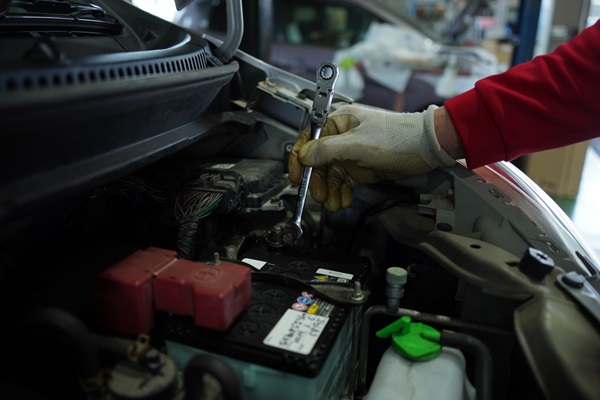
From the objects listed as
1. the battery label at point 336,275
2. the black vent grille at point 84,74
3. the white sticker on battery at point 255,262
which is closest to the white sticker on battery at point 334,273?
the battery label at point 336,275

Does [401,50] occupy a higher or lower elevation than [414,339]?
higher

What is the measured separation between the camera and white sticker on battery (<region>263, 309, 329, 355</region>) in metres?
0.63

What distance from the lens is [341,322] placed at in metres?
0.70

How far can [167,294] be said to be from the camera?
66cm

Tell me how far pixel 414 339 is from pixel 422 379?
0.06 meters

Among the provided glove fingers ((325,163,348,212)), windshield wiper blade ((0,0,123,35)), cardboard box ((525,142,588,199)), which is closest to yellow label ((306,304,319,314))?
glove fingers ((325,163,348,212))

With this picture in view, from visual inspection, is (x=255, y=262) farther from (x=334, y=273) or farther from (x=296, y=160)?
(x=296, y=160)

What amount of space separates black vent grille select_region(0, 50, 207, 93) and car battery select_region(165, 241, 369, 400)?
35 centimetres

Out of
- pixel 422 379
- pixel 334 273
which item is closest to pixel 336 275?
pixel 334 273

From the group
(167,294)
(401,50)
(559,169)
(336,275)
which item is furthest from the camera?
(401,50)

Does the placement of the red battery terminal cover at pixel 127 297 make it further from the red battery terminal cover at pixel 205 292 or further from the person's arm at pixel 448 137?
the person's arm at pixel 448 137

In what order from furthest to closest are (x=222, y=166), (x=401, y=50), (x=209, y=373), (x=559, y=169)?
(x=401, y=50) < (x=559, y=169) < (x=222, y=166) < (x=209, y=373)

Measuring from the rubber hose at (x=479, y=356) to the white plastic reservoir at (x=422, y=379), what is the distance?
0.11 ft

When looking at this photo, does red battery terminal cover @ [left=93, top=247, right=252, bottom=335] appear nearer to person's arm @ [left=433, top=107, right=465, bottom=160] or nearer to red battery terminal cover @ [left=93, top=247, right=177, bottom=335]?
red battery terminal cover @ [left=93, top=247, right=177, bottom=335]
